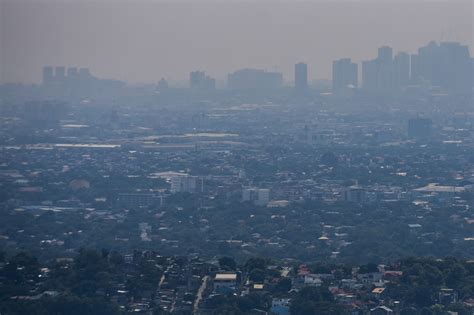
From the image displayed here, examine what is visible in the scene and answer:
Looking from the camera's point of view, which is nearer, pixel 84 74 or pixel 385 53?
pixel 84 74

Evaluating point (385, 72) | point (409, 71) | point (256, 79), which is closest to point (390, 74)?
point (385, 72)

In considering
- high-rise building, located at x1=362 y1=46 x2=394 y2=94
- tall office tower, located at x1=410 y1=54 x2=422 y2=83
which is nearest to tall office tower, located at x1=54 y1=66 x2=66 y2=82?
high-rise building, located at x1=362 y1=46 x2=394 y2=94

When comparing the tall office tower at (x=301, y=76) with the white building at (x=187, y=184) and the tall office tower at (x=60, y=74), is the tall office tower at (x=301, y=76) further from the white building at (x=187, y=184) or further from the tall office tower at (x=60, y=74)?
the white building at (x=187, y=184)

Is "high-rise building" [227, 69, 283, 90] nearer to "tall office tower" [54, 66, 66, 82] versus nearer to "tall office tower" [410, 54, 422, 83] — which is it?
"tall office tower" [410, 54, 422, 83]

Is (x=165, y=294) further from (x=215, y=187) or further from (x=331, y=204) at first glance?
(x=215, y=187)

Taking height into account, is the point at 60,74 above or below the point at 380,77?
above

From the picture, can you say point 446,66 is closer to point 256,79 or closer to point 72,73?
point 256,79

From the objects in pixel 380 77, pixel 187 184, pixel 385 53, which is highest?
pixel 385 53
